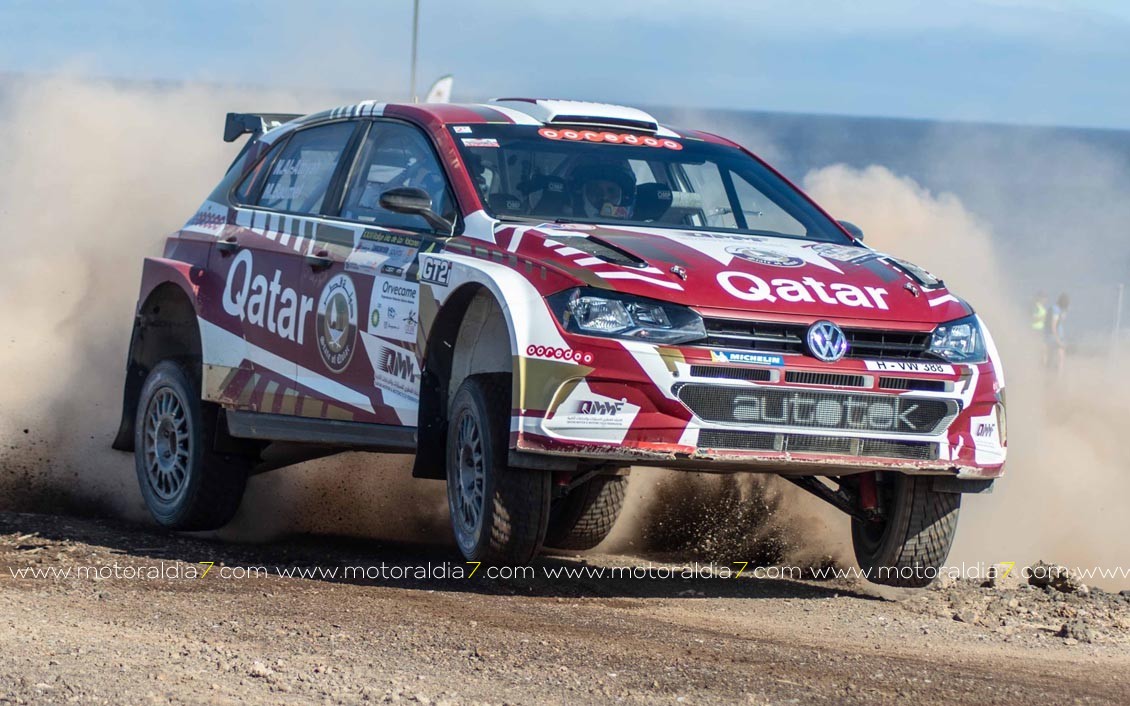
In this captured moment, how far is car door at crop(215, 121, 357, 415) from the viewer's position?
7594 mm

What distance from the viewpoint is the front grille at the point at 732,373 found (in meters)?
6.07

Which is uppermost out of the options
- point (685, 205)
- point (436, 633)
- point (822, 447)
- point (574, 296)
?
point (685, 205)

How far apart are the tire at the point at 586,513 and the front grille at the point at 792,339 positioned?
6.88 ft

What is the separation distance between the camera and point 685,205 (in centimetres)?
739

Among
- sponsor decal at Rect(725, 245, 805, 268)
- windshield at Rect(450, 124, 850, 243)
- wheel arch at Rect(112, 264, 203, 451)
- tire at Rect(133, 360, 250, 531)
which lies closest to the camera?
sponsor decal at Rect(725, 245, 805, 268)

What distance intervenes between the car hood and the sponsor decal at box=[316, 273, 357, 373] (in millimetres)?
902

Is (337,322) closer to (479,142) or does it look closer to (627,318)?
(479,142)

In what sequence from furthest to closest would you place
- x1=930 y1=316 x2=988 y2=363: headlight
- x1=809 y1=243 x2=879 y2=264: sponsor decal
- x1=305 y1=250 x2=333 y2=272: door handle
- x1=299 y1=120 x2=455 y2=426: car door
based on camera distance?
1. x1=305 y1=250 x2=333 y2=272: door handle
2. x1=299 y1=120 x2=455 y2=426: car door
3. x1=809 y1=243 x2=879 y2=264: sponsor decal
4. x1=930 y1=316 x2=988 y2=363: headlight

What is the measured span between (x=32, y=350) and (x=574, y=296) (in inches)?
266

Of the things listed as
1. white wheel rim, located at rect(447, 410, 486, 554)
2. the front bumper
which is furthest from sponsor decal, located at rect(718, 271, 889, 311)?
white wheel rim, located at rect(447, 410, 486, 554)

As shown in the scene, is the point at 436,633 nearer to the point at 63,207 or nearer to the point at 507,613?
the point at 507,613

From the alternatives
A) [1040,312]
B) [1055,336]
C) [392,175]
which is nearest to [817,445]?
[392,175]

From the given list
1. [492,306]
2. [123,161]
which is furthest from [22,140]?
[492,306]

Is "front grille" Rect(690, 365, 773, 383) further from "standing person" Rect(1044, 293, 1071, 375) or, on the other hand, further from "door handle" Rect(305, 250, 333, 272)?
"standing person" Rect(1044, 293, 1071, 375)
